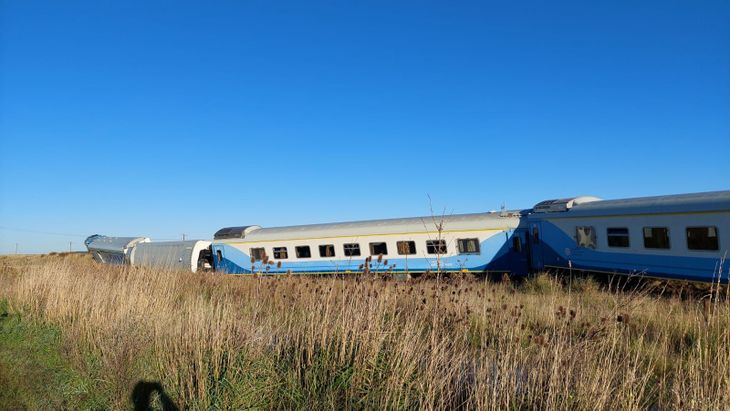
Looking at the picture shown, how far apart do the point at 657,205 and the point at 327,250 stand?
11544 millimetres

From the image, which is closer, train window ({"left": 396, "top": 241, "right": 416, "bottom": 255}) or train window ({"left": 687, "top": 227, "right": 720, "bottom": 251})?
train window ({"left": 687, "top": 227, "right": 720, "bottom": 251})

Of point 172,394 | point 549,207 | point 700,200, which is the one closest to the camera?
point 172,394

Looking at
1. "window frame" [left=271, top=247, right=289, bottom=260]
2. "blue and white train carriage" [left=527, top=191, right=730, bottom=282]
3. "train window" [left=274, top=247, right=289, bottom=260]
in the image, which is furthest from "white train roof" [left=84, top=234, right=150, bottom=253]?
"blue and white train carriage" [left=527, top=191, right=730, bottom=282]

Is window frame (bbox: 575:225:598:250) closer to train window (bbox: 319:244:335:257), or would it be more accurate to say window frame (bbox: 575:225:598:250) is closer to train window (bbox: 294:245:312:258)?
train window (bbox: 319:244:335:257)

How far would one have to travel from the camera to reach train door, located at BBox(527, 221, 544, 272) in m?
16.4

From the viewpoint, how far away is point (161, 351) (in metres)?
4.93

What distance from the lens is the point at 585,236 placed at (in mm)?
14836

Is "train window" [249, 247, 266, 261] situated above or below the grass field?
above

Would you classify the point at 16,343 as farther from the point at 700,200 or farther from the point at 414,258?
the point at 700,200

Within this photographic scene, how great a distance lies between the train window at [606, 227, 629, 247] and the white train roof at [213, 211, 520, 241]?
11.6 feet

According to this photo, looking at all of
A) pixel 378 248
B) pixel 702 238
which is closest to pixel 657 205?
pixel 702 238

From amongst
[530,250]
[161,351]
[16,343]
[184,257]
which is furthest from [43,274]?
[530,250]

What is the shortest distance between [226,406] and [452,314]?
282 cm

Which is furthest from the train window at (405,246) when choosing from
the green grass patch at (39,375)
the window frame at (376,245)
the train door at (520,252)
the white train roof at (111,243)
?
the white train roof at (111,243)
